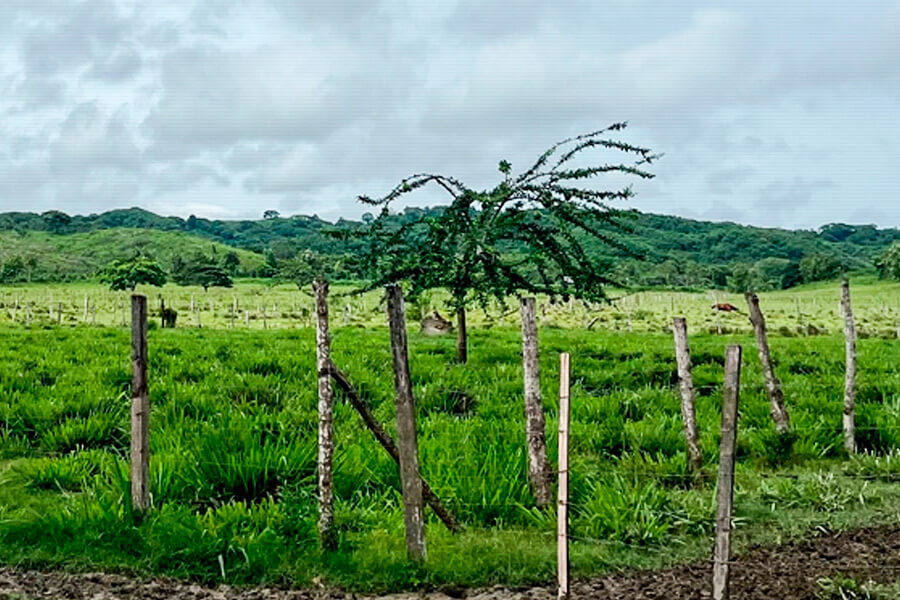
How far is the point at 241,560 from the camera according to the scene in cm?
625

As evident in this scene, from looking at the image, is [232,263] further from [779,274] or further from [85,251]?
[779,274]

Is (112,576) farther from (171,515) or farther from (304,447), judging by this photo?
(304,447)

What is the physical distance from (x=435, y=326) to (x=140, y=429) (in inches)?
679

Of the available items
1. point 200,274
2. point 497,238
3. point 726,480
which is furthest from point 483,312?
point 200,274

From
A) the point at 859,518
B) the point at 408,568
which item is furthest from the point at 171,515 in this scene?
the point at 859,518

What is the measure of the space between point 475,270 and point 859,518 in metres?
8.40

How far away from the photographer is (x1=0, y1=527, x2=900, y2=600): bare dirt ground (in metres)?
5.75

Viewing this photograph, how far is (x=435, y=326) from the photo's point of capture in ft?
78.9

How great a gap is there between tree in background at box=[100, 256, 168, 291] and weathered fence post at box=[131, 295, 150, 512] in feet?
266

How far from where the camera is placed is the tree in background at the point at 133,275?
275ft

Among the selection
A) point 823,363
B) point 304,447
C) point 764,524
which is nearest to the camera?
point 764,524

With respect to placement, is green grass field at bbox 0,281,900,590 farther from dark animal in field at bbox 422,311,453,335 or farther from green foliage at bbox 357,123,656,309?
dark animal in field at bbox 422,311,453,335

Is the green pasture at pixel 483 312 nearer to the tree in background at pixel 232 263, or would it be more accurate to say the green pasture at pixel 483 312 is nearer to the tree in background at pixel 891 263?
the tree in background at pixel 891 263

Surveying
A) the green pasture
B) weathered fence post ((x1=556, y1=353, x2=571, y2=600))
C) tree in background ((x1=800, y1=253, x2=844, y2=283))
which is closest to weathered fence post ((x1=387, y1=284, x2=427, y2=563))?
weathered fence post ((x1=556, y1=353, x2=571, y2=600))
